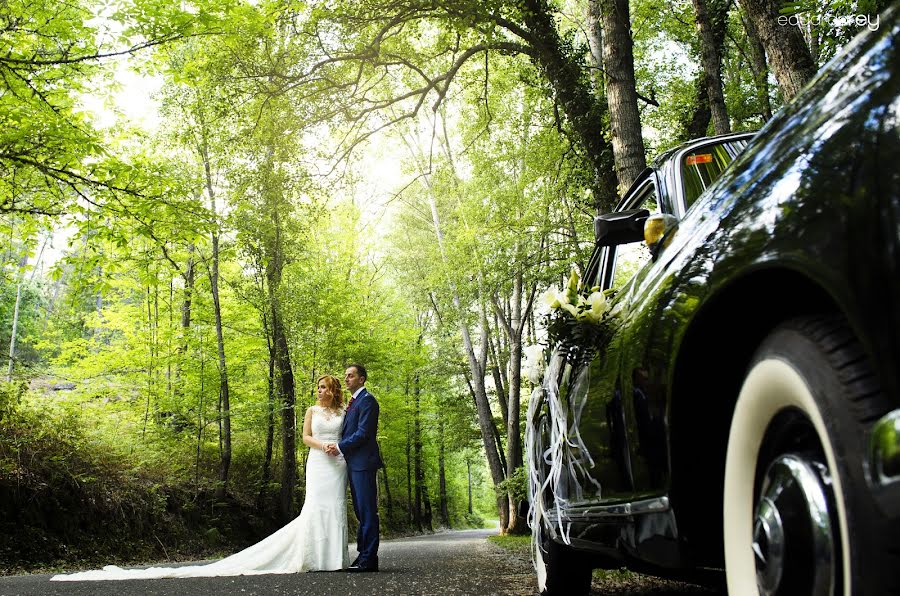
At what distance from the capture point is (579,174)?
1234 cm

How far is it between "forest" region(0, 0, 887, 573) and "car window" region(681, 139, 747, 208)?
910 millimetres

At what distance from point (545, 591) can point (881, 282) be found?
3.51 m

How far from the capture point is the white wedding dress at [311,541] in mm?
7406

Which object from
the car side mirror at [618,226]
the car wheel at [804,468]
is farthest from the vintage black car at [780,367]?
the car side mirror at [618,226]

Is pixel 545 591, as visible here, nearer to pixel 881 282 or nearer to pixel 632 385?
pixel 632 385

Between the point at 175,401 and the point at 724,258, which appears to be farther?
the point at 175,401

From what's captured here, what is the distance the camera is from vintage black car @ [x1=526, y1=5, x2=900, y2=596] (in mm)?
992

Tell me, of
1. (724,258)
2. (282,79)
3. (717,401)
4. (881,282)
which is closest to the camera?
(881,282)

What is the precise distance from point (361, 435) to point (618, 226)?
604cm

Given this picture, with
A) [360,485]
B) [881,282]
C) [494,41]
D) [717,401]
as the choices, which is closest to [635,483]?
[717,401]

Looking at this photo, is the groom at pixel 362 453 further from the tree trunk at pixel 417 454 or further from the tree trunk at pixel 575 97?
the tree trunk at pixel 417 454

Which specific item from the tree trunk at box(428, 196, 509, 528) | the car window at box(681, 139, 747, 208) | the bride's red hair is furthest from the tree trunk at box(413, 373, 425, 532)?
the car window at box(681, 139, 747, 208)

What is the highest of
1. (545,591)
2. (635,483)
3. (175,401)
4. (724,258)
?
(175,401)

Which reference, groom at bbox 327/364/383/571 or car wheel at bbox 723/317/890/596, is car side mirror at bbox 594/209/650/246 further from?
groom at bbox 327/364/383/571
